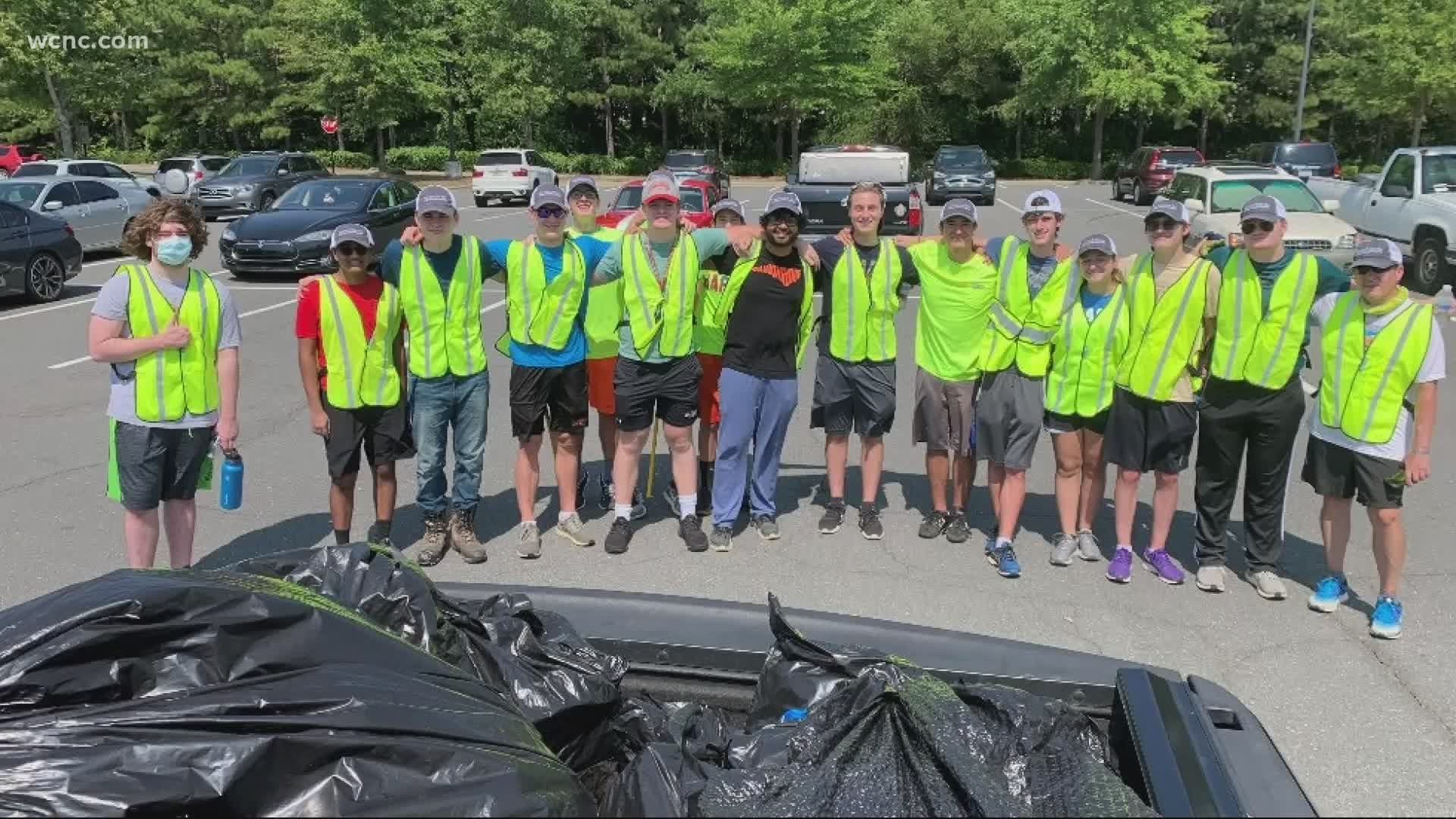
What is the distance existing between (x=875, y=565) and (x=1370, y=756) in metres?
2.48

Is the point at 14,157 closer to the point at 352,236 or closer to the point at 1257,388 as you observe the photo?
the point at 352,236

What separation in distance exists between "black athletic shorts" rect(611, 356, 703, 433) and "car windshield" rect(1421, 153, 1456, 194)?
44.8 feet

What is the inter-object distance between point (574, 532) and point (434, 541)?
2.44 feet

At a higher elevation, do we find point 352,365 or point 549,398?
point 352,365

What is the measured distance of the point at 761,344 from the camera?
5891mm

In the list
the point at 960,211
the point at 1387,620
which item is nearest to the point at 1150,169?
the point at 960,211

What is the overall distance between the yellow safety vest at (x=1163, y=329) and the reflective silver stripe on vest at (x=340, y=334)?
12.4 feet

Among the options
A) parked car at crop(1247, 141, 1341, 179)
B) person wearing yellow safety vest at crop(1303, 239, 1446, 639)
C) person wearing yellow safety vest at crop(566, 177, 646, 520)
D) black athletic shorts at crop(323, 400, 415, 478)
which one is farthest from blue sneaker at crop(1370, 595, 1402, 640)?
parked car at crop(1247, 141, 1341, 179)

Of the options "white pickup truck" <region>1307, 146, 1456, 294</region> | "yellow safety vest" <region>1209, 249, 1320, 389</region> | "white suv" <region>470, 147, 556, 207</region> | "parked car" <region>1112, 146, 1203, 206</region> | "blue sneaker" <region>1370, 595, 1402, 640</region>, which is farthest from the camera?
"parked car" <region>1112, 146, 1203, 206</region>

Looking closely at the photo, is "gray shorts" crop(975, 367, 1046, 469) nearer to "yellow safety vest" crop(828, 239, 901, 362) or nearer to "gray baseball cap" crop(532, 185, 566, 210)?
"yellow safety vest" crop(828, 239, 901, 362)

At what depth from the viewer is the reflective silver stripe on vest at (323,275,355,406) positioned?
5.31 m

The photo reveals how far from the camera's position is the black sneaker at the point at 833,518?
6328mm

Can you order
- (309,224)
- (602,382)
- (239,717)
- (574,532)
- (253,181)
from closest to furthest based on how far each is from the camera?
1. (239,717)
2. (574,532)
3. (602,382)
4. (309,224)
5. (253,181)

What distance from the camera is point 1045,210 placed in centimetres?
559
